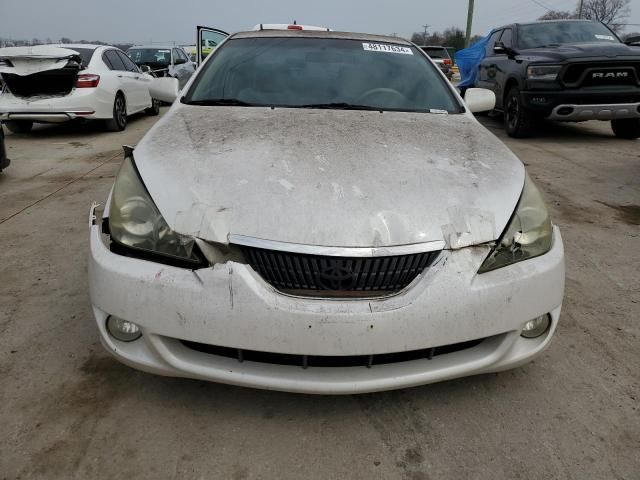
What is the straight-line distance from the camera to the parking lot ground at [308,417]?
1.69 m

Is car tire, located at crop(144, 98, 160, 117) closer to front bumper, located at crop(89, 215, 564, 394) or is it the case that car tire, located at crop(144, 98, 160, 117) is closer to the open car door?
the open car door

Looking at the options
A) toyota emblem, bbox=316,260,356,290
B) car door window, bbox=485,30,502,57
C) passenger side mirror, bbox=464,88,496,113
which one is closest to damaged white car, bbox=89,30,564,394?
toyota emblem, bbox=316,260,356,290

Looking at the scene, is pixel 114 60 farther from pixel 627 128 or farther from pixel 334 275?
pixel 334 275

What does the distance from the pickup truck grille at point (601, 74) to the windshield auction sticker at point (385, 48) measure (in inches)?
182

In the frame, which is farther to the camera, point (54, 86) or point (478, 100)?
point (54, 86)

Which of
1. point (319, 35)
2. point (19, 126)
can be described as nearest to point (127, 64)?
point (19, 126)

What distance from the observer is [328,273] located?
1640 millimetres

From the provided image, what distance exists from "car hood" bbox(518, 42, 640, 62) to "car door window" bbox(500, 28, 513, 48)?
3.39 feet

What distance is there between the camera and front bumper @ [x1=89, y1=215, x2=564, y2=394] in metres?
1.60

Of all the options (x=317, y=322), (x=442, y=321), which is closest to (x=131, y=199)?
(x=317, y=322)

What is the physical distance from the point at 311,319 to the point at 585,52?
700cm

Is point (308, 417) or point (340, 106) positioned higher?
point (340, 106)

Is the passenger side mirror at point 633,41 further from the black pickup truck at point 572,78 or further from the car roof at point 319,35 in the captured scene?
the car roof at point 319,35

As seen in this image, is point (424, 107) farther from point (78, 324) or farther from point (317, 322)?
point (78, 324)
